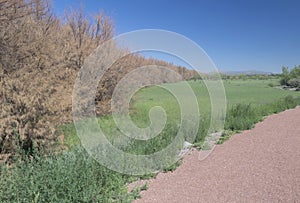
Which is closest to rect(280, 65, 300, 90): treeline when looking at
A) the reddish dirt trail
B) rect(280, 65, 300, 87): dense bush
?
rect(280, 65, 300, 87): dense bush

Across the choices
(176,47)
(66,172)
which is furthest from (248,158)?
(66,172)

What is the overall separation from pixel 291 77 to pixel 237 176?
182 ft

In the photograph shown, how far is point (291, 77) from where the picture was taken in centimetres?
5288

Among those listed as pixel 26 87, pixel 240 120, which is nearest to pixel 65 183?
pixel 26 87

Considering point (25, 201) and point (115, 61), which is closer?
point (25, 201)

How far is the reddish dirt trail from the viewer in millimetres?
4082

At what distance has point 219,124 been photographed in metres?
9.80

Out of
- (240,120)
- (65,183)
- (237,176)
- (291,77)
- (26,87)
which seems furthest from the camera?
(291,77)

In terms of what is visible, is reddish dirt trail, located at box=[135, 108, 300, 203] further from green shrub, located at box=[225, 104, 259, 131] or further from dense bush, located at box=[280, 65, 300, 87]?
dense bush, located at box=[280, 65, 300, 87]

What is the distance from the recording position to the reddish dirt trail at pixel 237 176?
13.4 ft

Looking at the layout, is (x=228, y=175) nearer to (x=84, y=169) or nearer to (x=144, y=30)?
(x=84, y=169)

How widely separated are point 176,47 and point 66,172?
13.3 feet

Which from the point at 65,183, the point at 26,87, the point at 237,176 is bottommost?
the point at 237,176

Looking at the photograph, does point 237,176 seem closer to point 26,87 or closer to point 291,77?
point 26,87
